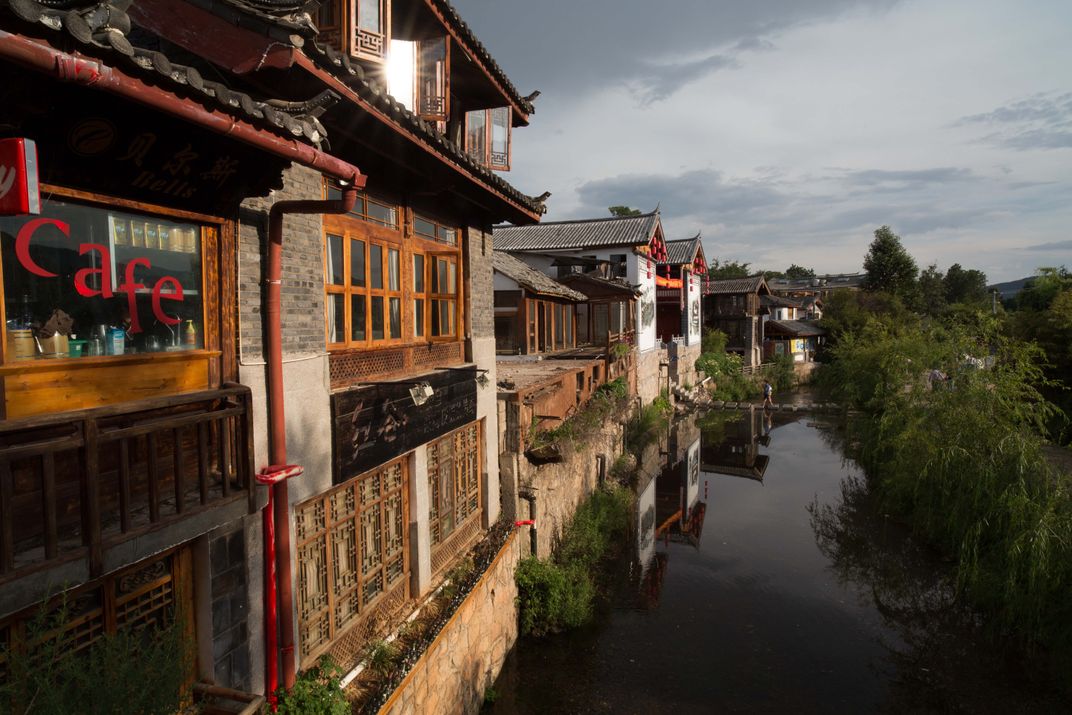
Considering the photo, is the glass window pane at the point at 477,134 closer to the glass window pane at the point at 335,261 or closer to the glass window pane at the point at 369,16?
the glass window pane at the point at 369,16

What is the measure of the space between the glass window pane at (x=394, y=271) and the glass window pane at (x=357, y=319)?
0.62m

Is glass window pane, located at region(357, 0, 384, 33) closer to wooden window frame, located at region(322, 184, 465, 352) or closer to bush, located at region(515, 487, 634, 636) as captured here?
wooden window frame, located at region(322, 184, 465, 352)

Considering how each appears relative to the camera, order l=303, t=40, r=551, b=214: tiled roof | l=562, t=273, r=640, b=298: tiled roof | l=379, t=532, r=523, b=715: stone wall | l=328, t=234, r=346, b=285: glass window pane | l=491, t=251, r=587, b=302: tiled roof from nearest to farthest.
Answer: l=303, t=40, r=551, b=214: tiled roof, l=328, t=234, r=346, b=285: glass window pane, l=379, t=532, r=523, b=715: stone wall, l=491, t=251, r=587, b=302: tiled roof, l=562, t=273, r=640, b=298: tiled roof

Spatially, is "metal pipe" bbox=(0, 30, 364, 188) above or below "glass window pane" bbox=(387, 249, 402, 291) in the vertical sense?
above

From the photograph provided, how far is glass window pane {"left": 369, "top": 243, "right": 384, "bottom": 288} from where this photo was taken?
6695 mm

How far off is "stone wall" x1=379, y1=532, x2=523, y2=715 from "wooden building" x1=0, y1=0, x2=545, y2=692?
732 millimetres

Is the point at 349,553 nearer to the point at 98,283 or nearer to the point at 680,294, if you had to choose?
the point at 98,283

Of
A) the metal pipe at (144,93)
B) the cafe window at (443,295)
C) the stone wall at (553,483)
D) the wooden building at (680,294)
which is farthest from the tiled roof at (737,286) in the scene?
the metal pipe at (144,93)

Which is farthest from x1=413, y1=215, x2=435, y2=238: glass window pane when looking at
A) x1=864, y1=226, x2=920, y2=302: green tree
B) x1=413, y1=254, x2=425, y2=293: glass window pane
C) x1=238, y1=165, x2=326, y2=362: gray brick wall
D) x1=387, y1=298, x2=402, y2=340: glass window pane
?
x1=864, y1=226, x2=920, y2=302: green tree

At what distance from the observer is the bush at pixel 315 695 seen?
5.08 metres

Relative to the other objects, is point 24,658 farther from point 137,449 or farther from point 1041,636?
point 1041,636

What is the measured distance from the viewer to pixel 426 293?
8.03 meters

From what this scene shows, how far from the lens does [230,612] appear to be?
4.66m

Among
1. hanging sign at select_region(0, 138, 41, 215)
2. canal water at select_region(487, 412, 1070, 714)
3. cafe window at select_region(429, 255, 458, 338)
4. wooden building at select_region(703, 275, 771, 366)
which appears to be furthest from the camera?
wooden building at select_region(703, 275, 771, 366)
